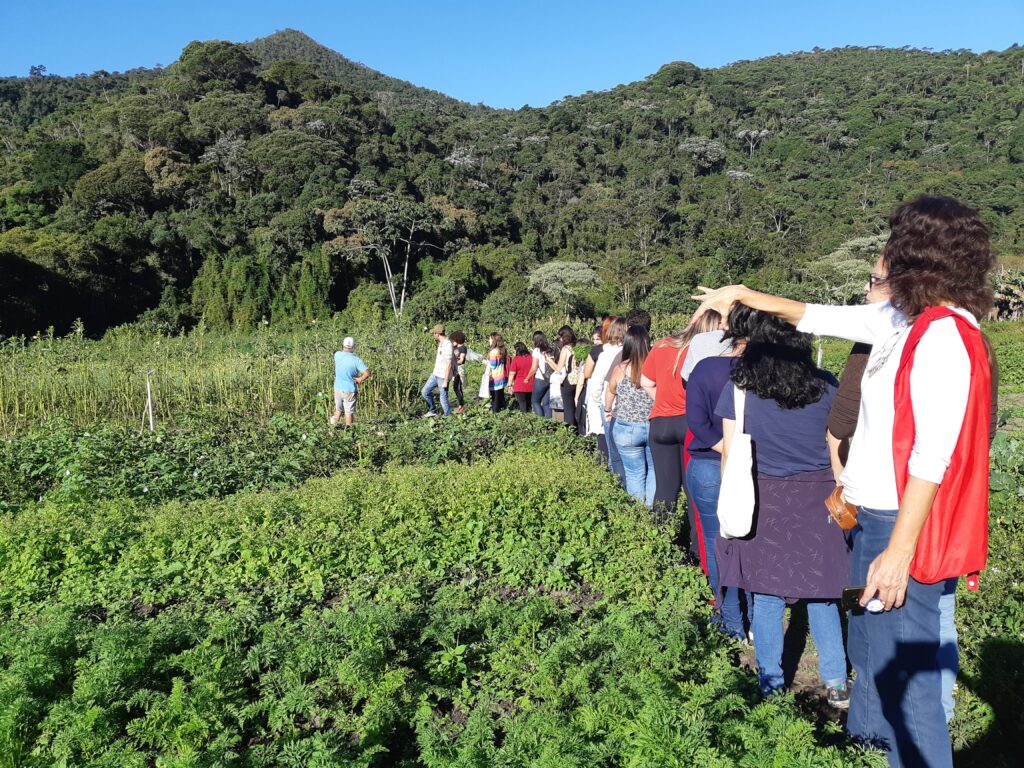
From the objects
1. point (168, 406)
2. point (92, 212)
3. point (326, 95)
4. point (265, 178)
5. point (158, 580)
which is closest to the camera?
point (158, 580)

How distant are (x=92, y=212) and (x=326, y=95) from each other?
3022 cm

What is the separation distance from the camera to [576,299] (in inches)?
1550

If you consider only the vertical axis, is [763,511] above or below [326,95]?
below

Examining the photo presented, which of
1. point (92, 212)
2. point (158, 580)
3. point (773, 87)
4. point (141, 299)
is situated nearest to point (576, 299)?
point (141, 299)

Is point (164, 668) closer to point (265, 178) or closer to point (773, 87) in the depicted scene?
point (265, 178)

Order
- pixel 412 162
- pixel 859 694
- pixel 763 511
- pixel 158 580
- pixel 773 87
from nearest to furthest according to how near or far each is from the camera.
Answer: pixel 859 694 < pixel 763 511 < pixel 158 580 < pixel 412 162 < pixel 773 87

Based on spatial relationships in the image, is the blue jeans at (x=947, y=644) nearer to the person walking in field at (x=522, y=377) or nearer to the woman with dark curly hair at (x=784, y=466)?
the woman with dark curly hair at (x=784, y=466)

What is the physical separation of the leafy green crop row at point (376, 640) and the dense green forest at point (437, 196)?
84.0 feet

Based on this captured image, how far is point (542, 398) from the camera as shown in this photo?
9.32 metres

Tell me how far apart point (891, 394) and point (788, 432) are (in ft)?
2.78

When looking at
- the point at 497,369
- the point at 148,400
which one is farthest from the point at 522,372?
the point at 148,400

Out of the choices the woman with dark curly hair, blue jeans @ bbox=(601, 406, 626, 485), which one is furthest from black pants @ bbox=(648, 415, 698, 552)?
the woman with dark curly hair

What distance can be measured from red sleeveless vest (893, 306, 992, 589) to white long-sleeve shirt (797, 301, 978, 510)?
0.03m

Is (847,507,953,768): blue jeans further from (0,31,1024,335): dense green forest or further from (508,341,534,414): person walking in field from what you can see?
(0,31,1024,335): dense green forest
